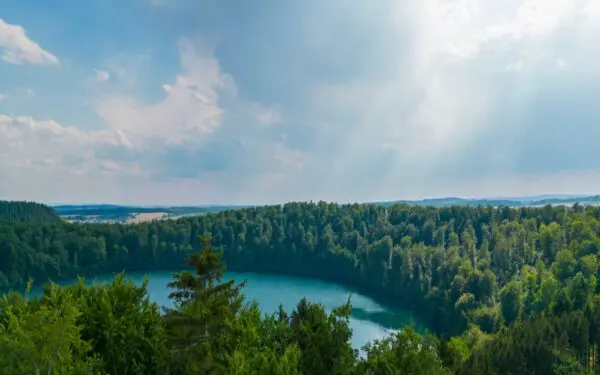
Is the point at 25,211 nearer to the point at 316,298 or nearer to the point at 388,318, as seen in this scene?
the point at 316,298

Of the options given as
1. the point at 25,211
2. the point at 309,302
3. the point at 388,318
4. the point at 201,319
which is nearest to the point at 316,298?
the point at 388,318

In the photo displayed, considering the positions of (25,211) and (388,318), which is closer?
(388,318)

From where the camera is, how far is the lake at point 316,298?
56812 millimetres

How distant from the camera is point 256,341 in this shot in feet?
55.8

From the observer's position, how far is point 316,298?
7350cm

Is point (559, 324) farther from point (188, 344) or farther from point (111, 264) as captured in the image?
point (111, 264)

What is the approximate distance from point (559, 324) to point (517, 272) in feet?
104

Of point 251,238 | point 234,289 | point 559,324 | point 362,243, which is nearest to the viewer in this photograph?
point 234,289

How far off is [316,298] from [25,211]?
363 ft

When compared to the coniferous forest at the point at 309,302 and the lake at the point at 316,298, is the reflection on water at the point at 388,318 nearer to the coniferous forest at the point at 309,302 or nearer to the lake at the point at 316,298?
the lake at the point at 316,298

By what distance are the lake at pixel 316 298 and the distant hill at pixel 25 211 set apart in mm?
57763

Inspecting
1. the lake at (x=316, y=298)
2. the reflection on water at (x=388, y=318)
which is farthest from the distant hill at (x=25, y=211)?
the reflection on water at (x=388, y=318)

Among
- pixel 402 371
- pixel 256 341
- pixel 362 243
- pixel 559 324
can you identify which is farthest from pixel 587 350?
pixel 362 243

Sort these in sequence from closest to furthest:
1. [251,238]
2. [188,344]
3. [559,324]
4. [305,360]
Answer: [188,344], [305,360], [559,324], [251,238]
